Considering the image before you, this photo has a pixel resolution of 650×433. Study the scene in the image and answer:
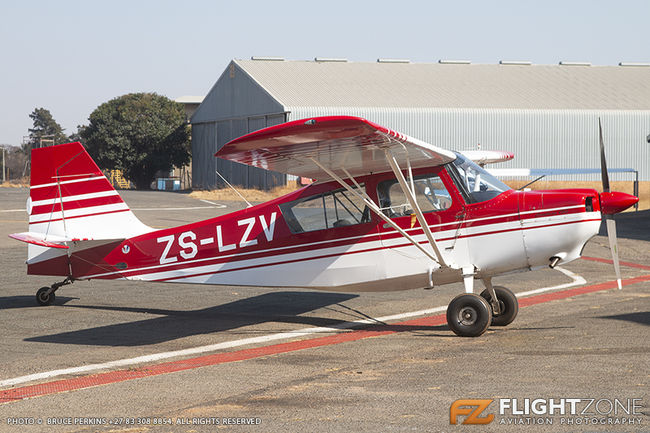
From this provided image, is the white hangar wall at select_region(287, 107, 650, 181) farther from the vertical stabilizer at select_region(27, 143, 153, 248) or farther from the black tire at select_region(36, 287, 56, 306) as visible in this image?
the vertical stabilizer at select_region(27, 143, 153, 248)

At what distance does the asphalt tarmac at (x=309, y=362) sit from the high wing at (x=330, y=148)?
230 cm

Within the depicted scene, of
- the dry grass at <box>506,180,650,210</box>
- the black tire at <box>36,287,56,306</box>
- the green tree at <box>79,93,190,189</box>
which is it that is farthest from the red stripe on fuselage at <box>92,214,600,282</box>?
the green tree at <box>79,93,190,189</box>

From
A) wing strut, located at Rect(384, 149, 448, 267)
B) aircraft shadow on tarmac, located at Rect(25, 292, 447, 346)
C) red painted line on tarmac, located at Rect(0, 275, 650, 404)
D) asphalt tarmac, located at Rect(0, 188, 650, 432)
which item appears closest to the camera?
asphalt tarmac, located at Rect(0, 188, 650, 432)

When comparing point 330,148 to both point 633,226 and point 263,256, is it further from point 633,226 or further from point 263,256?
point 633,226

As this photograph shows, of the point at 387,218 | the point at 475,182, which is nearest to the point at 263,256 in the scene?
the point at 387,218

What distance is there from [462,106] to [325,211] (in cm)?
4814

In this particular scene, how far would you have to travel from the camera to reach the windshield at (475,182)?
33.2ft

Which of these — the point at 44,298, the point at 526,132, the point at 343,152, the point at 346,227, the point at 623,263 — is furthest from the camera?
the point at 526,132

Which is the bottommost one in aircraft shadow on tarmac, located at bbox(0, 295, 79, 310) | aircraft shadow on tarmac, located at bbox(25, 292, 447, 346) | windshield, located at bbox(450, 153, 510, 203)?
aircraft shadow on tarmac, located at bbox(25, 292, 447, 346)

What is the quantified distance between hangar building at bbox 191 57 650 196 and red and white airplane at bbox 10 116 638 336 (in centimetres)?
4251

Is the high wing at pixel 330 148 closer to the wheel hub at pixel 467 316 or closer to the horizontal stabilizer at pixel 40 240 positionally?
the wheel hub at pixel 467 316

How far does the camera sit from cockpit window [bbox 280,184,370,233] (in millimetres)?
10547

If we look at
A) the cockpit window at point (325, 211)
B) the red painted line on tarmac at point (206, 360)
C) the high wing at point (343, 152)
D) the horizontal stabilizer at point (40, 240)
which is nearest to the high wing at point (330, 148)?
the high wing at point (343, 152)

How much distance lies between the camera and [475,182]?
1022 cm
